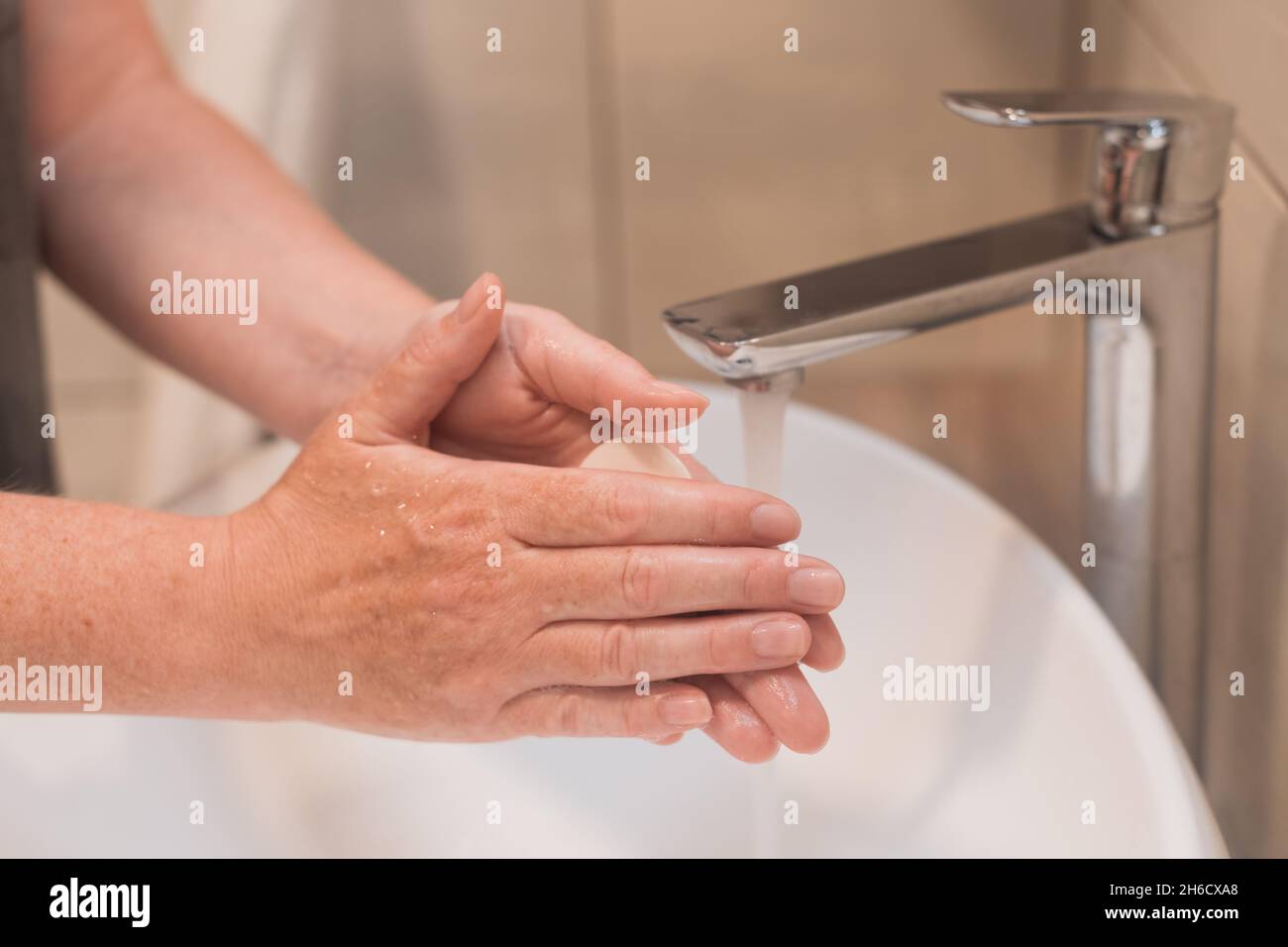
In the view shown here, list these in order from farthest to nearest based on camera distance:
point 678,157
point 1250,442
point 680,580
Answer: point 678,157
point 1250,442
point 680,580

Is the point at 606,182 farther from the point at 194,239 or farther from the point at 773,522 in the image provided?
the point at 773,522

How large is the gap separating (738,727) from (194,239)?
35 cm

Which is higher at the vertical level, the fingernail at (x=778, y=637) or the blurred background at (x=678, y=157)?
the blurred background at (x=678, y=157)

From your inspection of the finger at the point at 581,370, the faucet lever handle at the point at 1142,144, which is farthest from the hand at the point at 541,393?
the faucet lever handle at the point at 1142,144

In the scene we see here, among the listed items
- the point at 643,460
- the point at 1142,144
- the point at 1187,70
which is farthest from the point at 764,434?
the point at 1187,70

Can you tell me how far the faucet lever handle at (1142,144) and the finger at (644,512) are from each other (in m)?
0.15

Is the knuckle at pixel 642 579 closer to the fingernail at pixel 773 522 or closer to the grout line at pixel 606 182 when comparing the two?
the fingernail at pixel 773 522

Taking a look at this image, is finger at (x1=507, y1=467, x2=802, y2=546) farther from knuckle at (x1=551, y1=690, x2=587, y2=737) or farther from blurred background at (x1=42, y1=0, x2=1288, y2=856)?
blurred background at (x1=42, y1=0, x2=1288, y2=856)

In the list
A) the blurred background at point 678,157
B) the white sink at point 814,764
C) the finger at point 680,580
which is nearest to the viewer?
the finger at point 680,580

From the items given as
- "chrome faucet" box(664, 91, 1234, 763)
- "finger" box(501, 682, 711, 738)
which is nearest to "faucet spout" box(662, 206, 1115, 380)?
"chrome faucet" box(664, 91, 1234, 763)

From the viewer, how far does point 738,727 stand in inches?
15.8

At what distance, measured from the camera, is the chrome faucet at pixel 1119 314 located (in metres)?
0.42

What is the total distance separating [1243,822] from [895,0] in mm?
498
